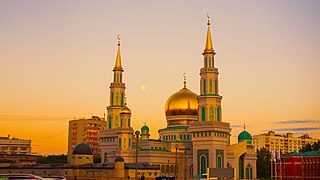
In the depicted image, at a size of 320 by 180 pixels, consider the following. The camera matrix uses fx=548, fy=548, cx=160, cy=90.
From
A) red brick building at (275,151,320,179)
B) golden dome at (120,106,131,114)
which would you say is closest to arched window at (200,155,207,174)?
golden dome at (120,106,131,114)

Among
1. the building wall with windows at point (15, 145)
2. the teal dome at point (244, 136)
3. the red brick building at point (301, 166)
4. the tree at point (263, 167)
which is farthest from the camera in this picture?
the building wall with windows at point (15, 145)

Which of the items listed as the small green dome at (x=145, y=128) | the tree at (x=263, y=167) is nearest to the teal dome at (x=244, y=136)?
the small green dome at (x=145, y=128)

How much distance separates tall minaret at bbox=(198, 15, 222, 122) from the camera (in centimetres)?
9294

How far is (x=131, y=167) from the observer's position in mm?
86812

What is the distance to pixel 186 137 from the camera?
10225 cm

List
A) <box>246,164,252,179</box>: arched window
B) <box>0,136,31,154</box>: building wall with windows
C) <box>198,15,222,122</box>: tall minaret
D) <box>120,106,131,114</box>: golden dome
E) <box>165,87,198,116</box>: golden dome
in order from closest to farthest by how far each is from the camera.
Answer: <box>198,15,222,122</box>: tall minaret, <box>120,106,131,114</box>: golden dome, <box>246,164,252,179</box>: arched window, <box>165,87,198,116</box>: golden dome, <box>0,136,31,154</box>: building wall with windows

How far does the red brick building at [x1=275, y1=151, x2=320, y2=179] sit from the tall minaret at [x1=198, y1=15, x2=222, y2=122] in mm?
18789

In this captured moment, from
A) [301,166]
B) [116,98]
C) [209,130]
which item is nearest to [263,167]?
[301,166]

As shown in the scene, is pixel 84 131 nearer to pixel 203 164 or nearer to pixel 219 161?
pixel 203 164

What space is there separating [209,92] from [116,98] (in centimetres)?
2138

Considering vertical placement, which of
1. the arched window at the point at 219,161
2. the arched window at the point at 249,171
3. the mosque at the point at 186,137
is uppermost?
the mosque at the point at 186,137

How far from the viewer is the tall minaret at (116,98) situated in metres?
106

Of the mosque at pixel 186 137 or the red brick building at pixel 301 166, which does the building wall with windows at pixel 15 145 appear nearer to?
the mosque at pixel 186 137

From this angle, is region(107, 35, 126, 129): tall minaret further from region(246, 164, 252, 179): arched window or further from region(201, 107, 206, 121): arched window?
region(246, 164, 252, 179): arched window
